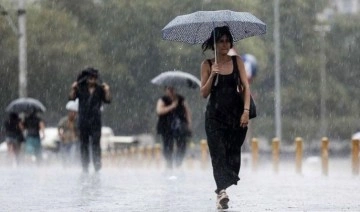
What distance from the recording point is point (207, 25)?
14414 mm

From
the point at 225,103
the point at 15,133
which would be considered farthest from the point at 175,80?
the point at 225,103

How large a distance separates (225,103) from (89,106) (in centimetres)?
791

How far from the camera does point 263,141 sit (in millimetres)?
88312

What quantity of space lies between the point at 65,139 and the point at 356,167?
10153 millimetres

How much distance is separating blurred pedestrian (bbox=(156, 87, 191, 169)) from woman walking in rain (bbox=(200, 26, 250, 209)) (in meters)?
9.46

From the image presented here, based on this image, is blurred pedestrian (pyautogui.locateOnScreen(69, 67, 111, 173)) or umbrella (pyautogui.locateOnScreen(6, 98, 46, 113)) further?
umbrella (pyautogui.locateOnScreen(6, 98, 46, 113))

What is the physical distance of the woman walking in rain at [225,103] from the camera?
12.8 meters

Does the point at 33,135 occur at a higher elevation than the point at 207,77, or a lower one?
lower

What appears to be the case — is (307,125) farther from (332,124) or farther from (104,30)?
(104,30)

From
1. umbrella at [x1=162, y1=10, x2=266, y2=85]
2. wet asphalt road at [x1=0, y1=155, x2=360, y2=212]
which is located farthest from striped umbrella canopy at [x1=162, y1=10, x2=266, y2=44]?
wet asphalt road at [x1=0, y1=155, x2=360, y2=212]

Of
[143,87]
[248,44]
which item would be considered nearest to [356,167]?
[248,44]

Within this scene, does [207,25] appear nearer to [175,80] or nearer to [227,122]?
[227,122]

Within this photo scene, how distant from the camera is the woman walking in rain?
12812 millimetres

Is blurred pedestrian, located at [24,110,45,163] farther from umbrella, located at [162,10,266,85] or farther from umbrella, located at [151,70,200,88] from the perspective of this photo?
umbrella, located at [162,10,266,85]
